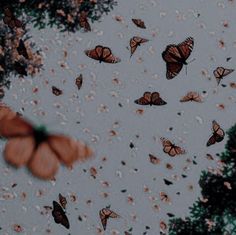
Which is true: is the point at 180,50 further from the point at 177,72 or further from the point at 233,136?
the point at 233,136

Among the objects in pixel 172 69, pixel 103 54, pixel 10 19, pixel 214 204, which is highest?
pixel 172 69

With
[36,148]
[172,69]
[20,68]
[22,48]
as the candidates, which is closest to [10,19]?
[22,48]

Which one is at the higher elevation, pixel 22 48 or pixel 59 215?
pixel 22 48

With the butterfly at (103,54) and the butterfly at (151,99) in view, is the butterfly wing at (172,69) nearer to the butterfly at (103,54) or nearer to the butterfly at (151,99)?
the butterfly at (151,99)

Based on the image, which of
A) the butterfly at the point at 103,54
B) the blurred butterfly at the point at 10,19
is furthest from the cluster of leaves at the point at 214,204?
the blurred butterfly at the point at 10,19

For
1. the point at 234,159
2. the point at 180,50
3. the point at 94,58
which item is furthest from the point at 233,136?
the point at 94,58

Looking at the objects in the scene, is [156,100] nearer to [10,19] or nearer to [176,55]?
[176,55]
